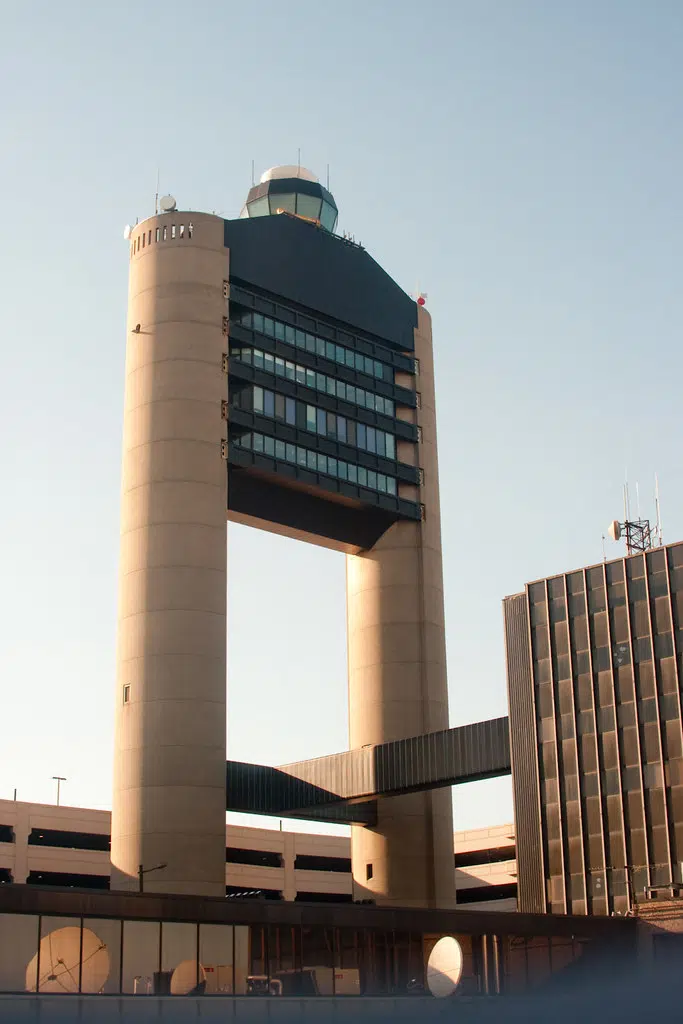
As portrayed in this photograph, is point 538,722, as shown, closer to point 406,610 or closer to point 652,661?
point 652,661

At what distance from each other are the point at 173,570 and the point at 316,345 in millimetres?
21928

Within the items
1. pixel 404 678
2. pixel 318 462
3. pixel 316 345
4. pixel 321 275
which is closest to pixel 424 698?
pixel 404 678

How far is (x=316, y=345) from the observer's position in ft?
325

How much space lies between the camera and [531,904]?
72500mm

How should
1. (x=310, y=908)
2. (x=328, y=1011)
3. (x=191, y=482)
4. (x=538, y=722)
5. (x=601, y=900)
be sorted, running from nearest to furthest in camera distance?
(x=328, y=1011) < (x=310, y=908) < (x=601, y=900) < (x=538, y=722) < (x=191, y=482)

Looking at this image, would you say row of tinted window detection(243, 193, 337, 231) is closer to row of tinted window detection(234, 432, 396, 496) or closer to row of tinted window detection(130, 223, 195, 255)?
row of tinted window detection(130, 223, 195, 255)

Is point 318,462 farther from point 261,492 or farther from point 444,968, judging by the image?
point 444,968

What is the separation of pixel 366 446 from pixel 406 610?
487 inches

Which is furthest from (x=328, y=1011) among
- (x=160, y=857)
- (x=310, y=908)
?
(x=160, y=857)

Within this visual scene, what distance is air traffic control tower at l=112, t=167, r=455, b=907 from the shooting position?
84.1 meters

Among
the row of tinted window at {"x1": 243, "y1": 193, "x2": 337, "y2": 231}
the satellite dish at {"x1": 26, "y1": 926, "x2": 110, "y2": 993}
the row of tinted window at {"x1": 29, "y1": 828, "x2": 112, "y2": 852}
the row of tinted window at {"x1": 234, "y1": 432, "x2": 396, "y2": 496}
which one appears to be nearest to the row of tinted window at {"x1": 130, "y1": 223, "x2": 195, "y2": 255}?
the row of tinted window at {"x1": 243, "y1": 193, "x2": 337, "y2": 231}

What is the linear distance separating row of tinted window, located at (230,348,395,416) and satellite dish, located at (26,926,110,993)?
54627mm

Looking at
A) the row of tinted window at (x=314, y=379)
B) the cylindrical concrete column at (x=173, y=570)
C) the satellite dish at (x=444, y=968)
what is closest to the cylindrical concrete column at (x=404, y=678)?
the row of tinted window at (x=314, y=379)

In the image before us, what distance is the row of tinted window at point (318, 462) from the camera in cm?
9269
